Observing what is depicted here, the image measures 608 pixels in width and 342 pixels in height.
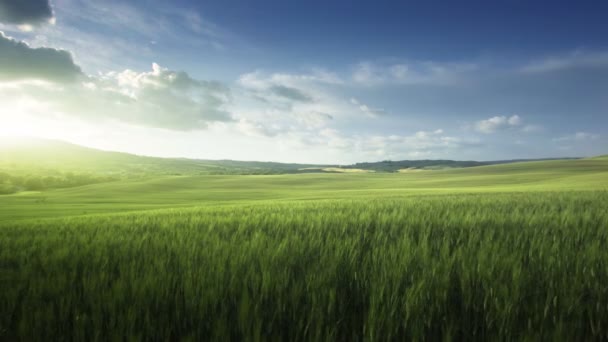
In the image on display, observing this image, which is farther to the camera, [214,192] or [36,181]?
[36,181]

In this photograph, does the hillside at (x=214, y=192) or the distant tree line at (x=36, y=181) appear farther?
the distant tree line at (x=36, y=181)

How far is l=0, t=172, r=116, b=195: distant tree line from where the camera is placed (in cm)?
3431

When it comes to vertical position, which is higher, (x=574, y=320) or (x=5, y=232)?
(x=574, y=320)

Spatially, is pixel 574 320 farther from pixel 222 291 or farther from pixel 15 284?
pixel 15 284

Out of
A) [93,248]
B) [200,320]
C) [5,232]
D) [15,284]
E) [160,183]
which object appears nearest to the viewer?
[200,320]

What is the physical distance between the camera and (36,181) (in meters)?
43.4

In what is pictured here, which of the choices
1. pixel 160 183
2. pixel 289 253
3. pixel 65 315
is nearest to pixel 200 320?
pixel 65 315

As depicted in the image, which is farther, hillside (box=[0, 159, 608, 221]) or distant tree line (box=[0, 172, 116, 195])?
distant tree line (box=[0, 172, 116, 195])

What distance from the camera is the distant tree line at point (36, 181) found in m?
34.3

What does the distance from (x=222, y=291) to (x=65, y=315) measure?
917mm

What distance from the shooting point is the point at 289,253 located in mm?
3332

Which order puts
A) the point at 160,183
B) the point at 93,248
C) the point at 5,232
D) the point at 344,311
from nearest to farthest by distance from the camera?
the point at 344,311 < the point at 93,248 < the point at 5,232 < the point at 160,183

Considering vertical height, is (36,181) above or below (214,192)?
above

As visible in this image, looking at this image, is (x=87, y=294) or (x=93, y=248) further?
(x=93, y=248)
